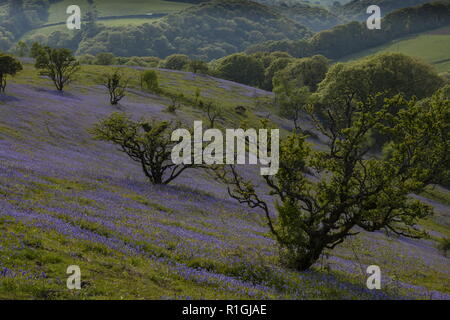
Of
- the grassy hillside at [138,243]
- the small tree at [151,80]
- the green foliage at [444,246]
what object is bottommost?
the green foliage at [444,246]

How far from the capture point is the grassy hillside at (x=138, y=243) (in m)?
11.1

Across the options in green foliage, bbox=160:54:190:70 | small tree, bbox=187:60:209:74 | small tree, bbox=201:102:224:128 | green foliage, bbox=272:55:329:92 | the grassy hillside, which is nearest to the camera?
the grassy hillside

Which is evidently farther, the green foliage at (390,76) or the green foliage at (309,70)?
the green foliage at (309,70)

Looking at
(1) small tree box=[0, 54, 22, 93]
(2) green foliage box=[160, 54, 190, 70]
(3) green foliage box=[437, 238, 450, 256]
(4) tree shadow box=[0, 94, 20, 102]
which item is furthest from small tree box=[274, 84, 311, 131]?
(2) green foliage box=[160, 54, 190, 70]

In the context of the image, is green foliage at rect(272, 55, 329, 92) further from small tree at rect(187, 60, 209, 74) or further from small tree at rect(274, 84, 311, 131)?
small tree at rect(274, 84, 311, 131)

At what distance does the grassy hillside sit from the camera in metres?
11.1

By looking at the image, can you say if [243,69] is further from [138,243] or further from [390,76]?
[138,243]

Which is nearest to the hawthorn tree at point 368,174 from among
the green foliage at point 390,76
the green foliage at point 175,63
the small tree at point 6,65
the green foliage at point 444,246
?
the green foliage at point 444,246

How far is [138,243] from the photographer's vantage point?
1491 centimetres

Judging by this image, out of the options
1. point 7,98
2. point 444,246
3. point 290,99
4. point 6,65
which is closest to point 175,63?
point 290,99

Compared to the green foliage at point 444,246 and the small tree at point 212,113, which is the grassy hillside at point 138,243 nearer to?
the green foliage at point 444,246

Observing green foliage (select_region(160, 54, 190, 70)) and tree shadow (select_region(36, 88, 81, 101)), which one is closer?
tree shadow (select_region(36, 88, 81, 101))

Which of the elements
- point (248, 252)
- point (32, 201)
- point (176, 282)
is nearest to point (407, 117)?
point (248, 252)
